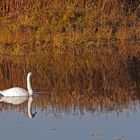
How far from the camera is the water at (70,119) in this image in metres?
11.5

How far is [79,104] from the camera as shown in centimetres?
1399

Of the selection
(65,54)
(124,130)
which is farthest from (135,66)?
(124,130)

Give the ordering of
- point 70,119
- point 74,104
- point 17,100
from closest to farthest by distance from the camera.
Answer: point 70,119 < point 74,104 < point 17,100

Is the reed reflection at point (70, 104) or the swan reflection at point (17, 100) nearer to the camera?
the reed reflection at point (70, 104)

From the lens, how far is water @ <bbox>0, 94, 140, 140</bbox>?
11.5 meters

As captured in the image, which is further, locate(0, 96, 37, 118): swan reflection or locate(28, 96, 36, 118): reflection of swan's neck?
locate(0, 96, 37, 118): swan reflection

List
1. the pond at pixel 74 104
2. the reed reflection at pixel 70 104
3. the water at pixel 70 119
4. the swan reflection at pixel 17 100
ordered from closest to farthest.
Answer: the water at pixel 70 119 < the pond at pixel 74 104 < the reed reflection at pixel 70 104 < the swan reflection at pixel 17 100

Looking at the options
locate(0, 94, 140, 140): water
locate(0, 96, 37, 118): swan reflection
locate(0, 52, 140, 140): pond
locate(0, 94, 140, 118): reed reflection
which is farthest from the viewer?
locate(0, 96, 37, 118): swan reflection

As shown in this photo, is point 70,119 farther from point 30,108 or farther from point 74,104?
point 30,108

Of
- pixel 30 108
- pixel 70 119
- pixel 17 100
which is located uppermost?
pixel 17 100

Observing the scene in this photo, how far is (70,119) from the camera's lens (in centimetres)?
1259

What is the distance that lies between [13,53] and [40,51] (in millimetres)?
972

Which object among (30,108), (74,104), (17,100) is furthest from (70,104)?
(17,100)

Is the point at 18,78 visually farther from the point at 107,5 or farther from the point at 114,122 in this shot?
the point at 107,5
